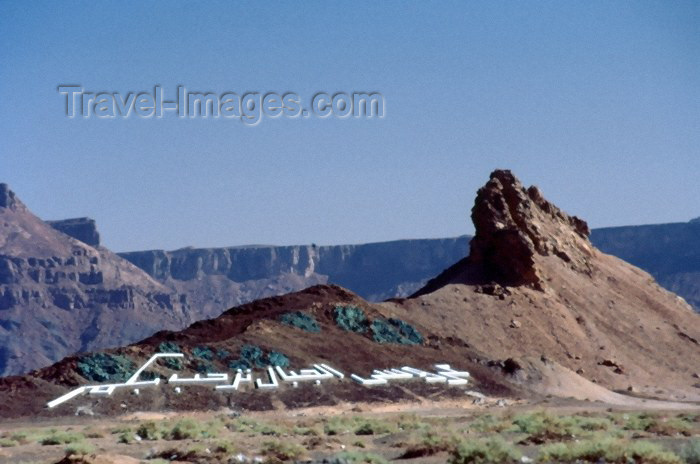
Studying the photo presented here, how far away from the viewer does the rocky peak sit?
237 feet

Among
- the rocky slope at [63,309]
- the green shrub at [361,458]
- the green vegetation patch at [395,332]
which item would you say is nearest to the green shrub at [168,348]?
the green vegetation patch at [395,332]

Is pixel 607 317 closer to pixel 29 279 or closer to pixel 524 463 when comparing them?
pixel 524 463

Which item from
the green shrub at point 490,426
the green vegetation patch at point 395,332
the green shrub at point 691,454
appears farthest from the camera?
the green vegetation patch at point 395,332

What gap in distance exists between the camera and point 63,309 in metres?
181

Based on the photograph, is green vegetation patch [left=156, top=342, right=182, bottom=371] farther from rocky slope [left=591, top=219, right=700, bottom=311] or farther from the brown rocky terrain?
rocky slope [left=591, top=219, right=700, bottom=311]

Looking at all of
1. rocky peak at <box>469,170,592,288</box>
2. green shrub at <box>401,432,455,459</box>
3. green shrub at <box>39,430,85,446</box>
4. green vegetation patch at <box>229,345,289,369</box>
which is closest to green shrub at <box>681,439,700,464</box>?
green shrub at <box>401,432,455,459</box>

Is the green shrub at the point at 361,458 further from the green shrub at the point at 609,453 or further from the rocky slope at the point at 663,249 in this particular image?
the rocky slope at the point at 663,249

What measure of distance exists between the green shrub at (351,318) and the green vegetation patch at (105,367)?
14869 mm

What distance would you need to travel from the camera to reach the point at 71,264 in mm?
194500

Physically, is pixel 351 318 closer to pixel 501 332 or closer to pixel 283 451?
pixel 501 332

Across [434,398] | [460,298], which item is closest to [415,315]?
[460,298]

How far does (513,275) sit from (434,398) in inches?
940

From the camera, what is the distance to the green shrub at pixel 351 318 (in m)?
60.7

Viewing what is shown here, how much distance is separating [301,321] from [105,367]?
1392 cm
